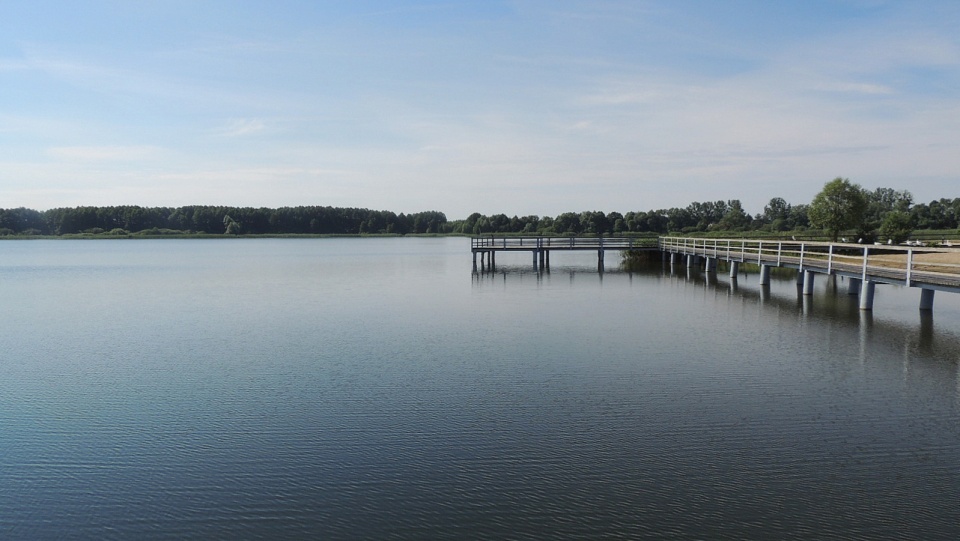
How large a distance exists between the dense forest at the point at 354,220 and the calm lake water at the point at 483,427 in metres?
86.7

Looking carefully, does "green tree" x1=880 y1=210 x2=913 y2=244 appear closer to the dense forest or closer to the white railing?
the white railing

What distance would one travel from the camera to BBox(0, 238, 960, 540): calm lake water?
21.9ft

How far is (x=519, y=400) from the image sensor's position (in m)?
10.5

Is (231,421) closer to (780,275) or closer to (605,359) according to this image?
(605,359)

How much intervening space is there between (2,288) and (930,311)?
3606cm

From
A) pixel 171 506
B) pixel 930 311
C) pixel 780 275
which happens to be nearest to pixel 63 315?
pixel 171 506

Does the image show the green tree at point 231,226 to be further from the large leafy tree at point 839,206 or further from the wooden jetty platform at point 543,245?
the large leafy tree at point 839,206

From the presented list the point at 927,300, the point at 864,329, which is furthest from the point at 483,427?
the point at 927,300

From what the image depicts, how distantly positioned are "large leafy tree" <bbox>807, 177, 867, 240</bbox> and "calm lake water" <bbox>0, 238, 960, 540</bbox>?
3337 cm

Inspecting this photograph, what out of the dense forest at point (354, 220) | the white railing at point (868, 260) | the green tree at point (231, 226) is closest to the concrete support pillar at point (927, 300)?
the white railing at point (868, 260)

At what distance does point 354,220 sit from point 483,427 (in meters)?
134

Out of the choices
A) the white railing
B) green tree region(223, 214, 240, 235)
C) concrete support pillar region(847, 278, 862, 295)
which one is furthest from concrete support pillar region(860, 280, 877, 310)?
green tree region(223, 214, 240, 235)

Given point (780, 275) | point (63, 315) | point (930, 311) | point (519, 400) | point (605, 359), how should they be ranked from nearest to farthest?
point (519, 400)
point (605, 359)
point (930, 311)
point (63, 315)
point (780, 275)

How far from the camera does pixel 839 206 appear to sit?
49562 mm
